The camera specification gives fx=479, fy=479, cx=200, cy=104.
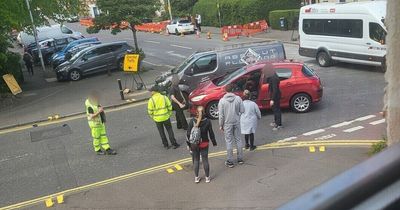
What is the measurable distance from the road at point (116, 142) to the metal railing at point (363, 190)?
965 centimetres

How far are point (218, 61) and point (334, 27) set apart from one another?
6377 millimetres

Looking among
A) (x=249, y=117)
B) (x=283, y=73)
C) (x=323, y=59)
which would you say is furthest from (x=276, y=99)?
(x=323, y=59)

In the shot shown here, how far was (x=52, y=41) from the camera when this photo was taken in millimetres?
35969

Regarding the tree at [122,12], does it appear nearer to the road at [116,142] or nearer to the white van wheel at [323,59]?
the road at [116,142]

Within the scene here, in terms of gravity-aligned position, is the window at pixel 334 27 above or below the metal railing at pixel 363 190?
below

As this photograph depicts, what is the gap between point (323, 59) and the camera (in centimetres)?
2073

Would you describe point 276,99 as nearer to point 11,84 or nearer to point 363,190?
point 363,190

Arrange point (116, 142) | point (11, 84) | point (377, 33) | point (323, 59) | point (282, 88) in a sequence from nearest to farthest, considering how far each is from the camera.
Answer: point (116, 142) < point (282, 88) < point (377, 33) < point (323, 59) < point (11, 84)

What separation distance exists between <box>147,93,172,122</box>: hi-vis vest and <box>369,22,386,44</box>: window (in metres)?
10.0

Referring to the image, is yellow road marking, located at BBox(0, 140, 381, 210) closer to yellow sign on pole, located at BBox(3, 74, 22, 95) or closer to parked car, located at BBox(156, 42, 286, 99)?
parked car, located at BBox(156, 42, 286, 99)

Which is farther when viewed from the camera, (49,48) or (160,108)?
(49,48)

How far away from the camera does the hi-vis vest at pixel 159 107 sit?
11281mm

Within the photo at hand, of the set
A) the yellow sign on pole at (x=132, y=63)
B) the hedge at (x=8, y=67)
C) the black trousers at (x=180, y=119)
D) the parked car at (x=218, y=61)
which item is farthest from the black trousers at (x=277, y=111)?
the hedge at (x=8, y=67)

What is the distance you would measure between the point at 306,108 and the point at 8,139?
29.8 ft
